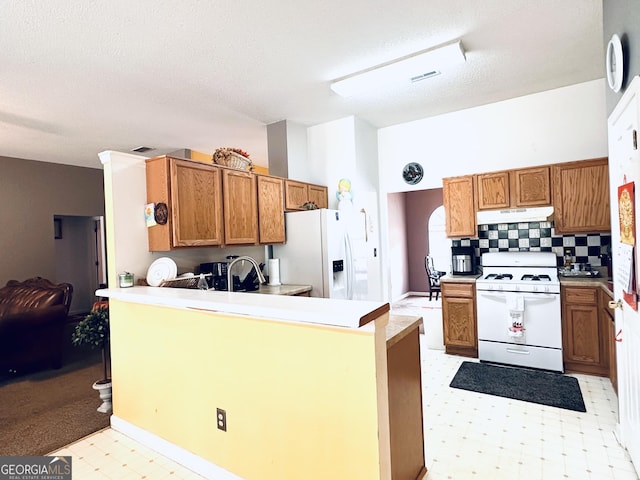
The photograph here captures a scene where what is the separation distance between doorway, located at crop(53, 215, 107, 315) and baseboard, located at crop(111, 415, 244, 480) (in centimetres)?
514

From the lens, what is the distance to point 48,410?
2717 millimetres

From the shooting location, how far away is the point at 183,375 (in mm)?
1924

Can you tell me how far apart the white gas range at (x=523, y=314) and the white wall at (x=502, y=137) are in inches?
44.9

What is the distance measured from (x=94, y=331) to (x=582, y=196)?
444 centimetres

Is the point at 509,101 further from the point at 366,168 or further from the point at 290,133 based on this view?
the point at 290,133

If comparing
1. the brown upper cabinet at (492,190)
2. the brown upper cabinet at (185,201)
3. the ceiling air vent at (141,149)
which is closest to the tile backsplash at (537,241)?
the brown upper cabinet at (492,190)

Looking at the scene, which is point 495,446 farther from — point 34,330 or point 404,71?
point 34,330

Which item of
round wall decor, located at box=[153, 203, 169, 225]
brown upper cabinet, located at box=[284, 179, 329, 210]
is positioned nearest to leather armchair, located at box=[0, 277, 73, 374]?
round wall decor, located at box=[153, 203, 169, 225]

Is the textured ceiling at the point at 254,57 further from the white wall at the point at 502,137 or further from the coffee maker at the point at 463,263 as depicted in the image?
the coffee maker at the point at 463,263

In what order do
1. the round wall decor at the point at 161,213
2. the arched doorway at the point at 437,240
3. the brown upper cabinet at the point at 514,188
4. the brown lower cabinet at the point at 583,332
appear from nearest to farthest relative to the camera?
the round wall decor at the point at 161,213 < the brown lower cabinet at the point at 583,332 < the brown upper cabinet at the point at 514,188 < the arched doorway at the point at 437,240

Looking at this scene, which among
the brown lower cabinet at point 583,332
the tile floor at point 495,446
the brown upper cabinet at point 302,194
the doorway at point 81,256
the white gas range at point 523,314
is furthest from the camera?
the doorway at point 81,256

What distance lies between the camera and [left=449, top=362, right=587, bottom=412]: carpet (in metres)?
2.63

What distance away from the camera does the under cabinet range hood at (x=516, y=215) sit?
3387mm

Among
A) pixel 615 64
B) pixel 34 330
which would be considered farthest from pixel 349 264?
pixel 34 330
